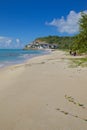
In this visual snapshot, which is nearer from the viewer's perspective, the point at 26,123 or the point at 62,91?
the point at 26,123

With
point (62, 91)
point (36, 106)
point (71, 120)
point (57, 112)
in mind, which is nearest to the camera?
point (71, 120)

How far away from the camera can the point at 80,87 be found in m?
9.66

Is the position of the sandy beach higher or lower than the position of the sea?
higher

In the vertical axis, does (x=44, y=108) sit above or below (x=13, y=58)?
above

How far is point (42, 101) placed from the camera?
747 centimetres

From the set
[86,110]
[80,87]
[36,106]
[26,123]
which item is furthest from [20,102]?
[80,87]

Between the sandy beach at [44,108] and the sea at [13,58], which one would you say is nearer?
the sandy beach at [44,108]

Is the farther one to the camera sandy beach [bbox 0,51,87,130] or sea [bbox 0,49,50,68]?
sea [bbox 0,49,50,68]

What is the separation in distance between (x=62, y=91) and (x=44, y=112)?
110 inches

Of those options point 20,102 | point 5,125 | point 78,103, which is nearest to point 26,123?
point 5,125

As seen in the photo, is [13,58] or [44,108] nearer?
[44,108]

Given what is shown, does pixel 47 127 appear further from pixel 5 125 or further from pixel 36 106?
pixel 36 106

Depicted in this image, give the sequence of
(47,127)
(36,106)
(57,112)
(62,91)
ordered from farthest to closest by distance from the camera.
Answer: (62,91)
(36,106)
(57,112)
(47,127)

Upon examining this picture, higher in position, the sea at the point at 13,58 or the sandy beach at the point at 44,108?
the sandy beach at the point at 44,108
